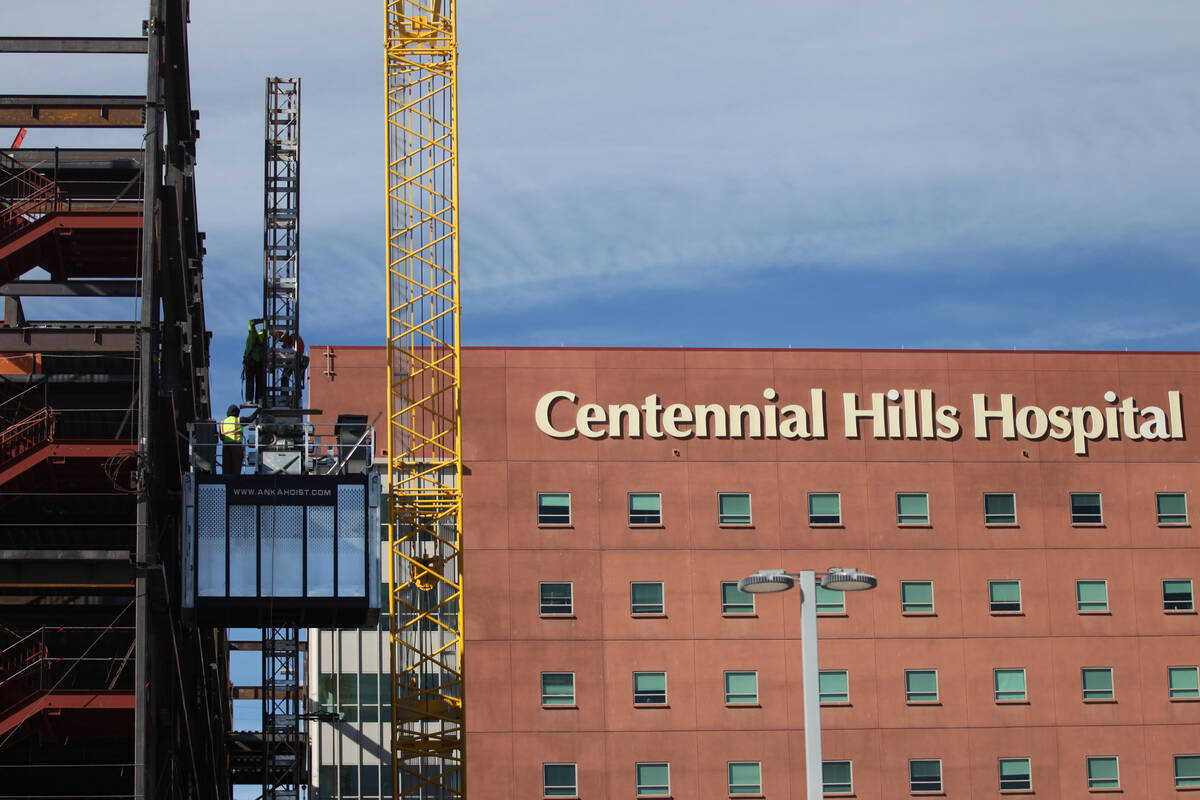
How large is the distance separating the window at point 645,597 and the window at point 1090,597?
17565mm

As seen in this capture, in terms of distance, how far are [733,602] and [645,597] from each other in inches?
141

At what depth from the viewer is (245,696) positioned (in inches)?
3871

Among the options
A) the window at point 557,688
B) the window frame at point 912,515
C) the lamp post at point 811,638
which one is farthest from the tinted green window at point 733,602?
the lamp post at point 811,638

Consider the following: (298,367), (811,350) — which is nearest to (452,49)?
(298,367)

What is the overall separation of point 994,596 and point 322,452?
2905 centimetres

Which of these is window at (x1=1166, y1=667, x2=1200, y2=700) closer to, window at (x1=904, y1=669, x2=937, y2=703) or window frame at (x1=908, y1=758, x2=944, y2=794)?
window at (x1=904, y1=669, x2=937, y2=703)

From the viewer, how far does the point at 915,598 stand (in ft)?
229

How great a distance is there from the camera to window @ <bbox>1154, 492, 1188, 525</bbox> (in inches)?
2854

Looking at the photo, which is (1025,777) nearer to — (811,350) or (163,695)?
(811,350)

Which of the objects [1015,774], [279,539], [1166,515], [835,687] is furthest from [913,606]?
[279,539]

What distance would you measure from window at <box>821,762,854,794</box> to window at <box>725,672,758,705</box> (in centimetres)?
400

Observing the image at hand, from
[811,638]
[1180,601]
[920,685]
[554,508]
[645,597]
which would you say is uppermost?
[554,508]

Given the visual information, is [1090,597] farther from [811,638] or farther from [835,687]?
[811,638]

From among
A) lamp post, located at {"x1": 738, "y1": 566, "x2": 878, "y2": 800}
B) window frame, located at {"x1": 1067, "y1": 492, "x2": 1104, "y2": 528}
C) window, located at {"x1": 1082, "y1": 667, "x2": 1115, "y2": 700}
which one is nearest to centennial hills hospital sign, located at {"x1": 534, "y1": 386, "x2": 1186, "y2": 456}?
window frame, located at {"x1": 1067, "y1": 492, "x2": 1104, "y2": 528}
